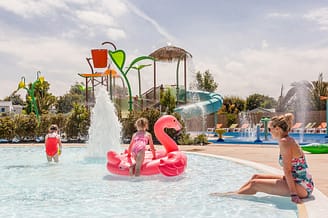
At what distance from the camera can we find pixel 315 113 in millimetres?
30203

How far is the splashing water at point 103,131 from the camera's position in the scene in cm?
1197

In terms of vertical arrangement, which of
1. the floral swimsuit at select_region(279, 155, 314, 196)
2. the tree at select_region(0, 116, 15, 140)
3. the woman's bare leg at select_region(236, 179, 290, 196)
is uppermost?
the tree at select_region(0, 116, 15, 140)

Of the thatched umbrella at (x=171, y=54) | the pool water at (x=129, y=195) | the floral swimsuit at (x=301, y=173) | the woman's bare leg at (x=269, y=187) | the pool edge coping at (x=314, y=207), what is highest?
the thatched umbrella at (x=171, y=54)

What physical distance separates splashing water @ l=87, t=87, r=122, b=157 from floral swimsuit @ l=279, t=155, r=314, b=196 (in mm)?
7868

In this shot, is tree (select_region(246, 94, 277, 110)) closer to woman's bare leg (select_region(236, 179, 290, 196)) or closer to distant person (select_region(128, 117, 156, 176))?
distant person (select_region(128, 117, 156, 176))

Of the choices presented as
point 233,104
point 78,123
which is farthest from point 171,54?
point 233,104

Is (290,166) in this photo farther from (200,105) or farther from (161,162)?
(200,105)

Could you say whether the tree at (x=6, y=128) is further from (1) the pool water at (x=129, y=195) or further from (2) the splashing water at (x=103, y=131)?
(1) the pool water at (x=129, y=195)

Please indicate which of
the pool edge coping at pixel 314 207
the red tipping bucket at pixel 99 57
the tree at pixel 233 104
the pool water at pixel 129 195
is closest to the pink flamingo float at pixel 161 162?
the pool water at pixel 129 195

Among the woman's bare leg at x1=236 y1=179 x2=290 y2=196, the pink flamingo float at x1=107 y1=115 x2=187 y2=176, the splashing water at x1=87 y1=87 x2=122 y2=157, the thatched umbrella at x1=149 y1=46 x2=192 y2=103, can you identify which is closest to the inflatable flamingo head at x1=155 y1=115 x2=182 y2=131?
the pink flamingo float at x1=107 y1=115 x2=187 y2=176

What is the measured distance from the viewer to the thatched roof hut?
26.2 m

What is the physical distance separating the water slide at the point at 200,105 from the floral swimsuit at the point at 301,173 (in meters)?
20.2

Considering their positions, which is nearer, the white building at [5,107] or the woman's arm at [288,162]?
the woman's arm at [288,162]

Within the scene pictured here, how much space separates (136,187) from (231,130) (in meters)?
23.3
